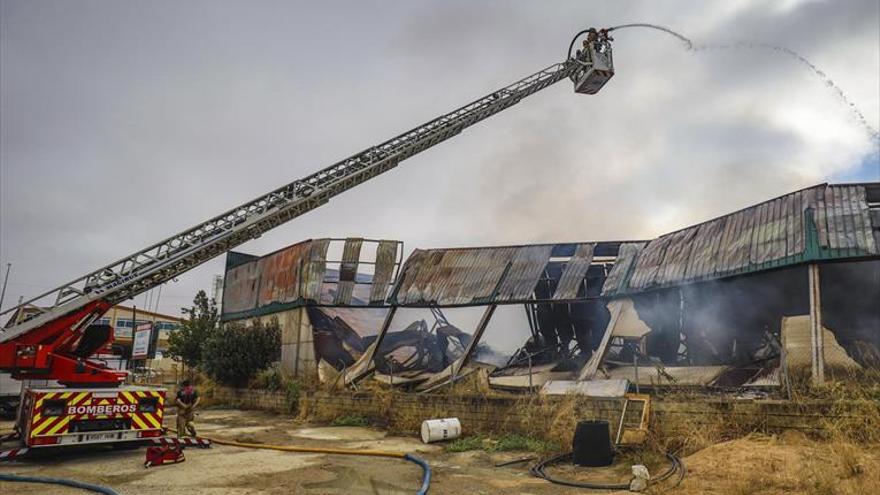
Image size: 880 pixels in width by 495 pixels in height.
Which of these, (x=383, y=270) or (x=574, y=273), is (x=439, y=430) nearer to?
(x=574, y=273)

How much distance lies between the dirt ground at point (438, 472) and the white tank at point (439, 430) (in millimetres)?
674

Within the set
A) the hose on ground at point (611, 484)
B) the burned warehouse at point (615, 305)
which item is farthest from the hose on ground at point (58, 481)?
the burned warehouse at point (615, 305)

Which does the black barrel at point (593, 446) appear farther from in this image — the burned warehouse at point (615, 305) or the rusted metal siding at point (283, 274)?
the rusted metal siding at point (283, 274)

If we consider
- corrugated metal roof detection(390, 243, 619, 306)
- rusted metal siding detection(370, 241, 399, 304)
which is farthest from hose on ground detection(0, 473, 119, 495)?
rusted metal siding detection(370, 241, 399, 304)

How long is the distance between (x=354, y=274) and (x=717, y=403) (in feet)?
46.8

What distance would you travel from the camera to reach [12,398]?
15.2m

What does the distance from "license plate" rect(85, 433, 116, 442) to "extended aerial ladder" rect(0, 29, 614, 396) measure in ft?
3.79

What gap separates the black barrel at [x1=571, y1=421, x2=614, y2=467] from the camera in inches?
338

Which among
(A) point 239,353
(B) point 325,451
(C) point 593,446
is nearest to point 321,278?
(A) point 239,353

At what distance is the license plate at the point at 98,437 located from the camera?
926 centimetres

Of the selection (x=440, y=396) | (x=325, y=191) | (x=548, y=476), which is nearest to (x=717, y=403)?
(x=548, y=476)

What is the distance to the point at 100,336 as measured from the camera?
34.8 ft

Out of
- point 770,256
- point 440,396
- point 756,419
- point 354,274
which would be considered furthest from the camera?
point 354,274

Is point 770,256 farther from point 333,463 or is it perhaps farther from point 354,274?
point 354,274
